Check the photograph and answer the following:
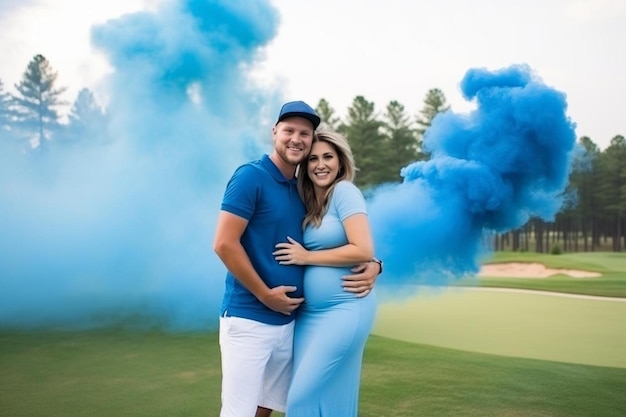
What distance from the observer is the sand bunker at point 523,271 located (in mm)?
18805

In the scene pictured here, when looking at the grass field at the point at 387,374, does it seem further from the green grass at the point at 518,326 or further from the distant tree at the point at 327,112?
the distant tree at the point at 327,112

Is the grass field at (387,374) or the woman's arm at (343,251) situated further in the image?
the grass field at (387,374)

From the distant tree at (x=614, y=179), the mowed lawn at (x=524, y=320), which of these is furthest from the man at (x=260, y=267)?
the distant tree at (x=614, y=179)

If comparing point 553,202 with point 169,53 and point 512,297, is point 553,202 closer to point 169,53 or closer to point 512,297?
point 169,53

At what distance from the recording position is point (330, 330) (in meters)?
2.96

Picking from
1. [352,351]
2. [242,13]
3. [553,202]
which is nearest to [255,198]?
[352,351]

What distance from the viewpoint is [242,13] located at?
23.8 feet

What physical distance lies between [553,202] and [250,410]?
370cm

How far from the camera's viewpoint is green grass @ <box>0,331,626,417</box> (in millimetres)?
4742

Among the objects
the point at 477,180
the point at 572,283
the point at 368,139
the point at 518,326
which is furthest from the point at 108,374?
the point at 368,139

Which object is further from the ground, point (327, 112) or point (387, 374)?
point (327, 112)

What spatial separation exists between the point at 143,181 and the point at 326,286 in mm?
4534

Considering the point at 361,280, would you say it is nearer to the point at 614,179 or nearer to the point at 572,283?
the point at 572,283

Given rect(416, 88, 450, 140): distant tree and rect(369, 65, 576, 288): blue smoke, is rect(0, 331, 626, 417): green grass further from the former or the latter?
rect(416, 88, 450, 140): distant tree
